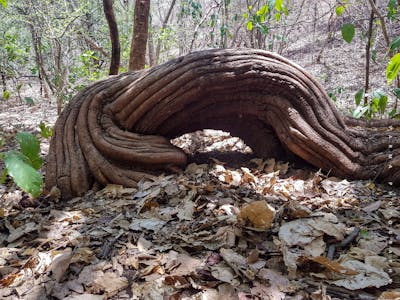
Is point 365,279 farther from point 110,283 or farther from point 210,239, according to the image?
point 110,283

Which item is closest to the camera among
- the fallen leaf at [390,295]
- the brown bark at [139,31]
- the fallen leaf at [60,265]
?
the fallen leaf at [390,295]

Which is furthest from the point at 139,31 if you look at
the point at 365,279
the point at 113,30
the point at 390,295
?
the point at 390,295

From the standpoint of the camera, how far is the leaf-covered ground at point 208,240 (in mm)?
1587

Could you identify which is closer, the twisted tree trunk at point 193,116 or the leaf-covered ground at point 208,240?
the leaf-covered ground at point 208,240

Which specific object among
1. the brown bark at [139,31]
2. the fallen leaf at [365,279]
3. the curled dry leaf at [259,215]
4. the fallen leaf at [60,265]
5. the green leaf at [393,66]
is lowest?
the fallen leaf at [60,265]

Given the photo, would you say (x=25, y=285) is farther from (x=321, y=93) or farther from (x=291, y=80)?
(x=321, y=93)

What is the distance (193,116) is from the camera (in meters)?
3.27

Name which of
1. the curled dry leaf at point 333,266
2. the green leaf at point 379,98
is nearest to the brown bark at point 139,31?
the green leaf at point 379,98

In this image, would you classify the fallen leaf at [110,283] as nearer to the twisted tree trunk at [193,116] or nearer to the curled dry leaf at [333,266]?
the curled dry leaf at [333,266]

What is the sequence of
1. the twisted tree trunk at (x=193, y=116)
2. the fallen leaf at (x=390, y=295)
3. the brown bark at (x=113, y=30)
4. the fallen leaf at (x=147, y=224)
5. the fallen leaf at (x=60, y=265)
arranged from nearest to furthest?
the fallen leaf at (x=390, y=295), the fallen leaf at (x=60, y=265), the fallen leaf at (x=147, y=224), the twisted tree trunk at (x=193, y=116), the brown bark at (x=113, y=30)

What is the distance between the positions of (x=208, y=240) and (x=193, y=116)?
5.17 ft

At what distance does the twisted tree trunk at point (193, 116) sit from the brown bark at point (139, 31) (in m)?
1.43

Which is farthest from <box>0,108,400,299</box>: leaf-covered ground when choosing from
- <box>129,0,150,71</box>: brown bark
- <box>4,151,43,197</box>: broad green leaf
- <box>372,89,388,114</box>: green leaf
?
<box>129,0,150,71</box>: brown bark

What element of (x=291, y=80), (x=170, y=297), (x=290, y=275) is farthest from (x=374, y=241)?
(x=291, y=80)
